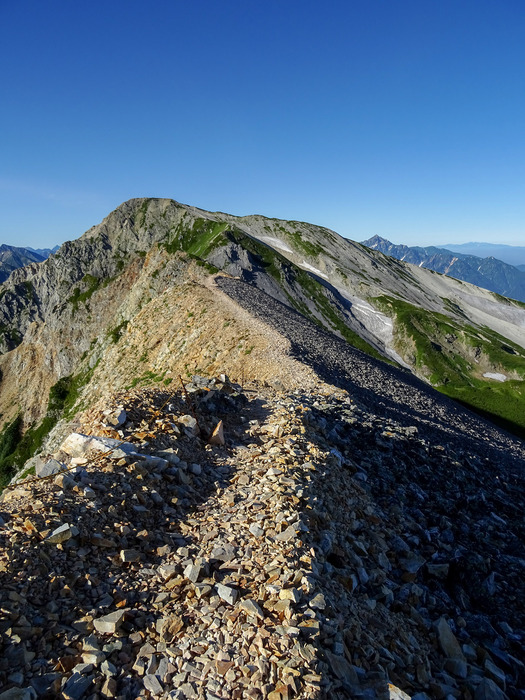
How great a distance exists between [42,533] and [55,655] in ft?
8.33

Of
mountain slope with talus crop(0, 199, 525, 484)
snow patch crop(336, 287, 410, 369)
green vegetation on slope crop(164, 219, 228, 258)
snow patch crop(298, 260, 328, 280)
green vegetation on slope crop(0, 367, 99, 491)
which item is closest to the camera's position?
mountain slope with talus crop(0, 199, 525, 484)

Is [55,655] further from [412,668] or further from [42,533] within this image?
[412,668]

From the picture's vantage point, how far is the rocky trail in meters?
6.85

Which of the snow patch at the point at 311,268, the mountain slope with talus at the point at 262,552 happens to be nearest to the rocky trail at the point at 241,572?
the mountain slope with talus at the point at 262,552

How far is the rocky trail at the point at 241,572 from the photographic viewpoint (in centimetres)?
685

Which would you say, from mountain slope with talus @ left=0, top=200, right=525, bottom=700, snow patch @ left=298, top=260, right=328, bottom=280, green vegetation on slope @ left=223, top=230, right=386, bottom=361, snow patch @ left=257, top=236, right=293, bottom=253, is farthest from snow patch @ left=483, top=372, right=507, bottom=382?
snow patch @ left=257, top=236, right=293, bottom=253

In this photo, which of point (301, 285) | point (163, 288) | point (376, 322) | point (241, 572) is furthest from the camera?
point (301, 285)

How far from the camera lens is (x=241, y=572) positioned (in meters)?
9.06

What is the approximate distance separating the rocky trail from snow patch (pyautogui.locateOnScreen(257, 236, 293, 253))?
151431 millimetres

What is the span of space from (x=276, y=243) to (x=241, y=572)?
165181 mm

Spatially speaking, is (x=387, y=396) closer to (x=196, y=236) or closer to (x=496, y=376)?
(x=496, y=376)

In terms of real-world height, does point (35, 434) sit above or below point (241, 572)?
below

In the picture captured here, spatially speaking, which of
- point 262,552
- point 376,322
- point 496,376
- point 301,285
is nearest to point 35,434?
point 301,285

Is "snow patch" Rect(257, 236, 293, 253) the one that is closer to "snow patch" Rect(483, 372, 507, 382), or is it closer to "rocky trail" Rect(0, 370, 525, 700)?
"snow patch" Rect(483, 372, 507, 382)
